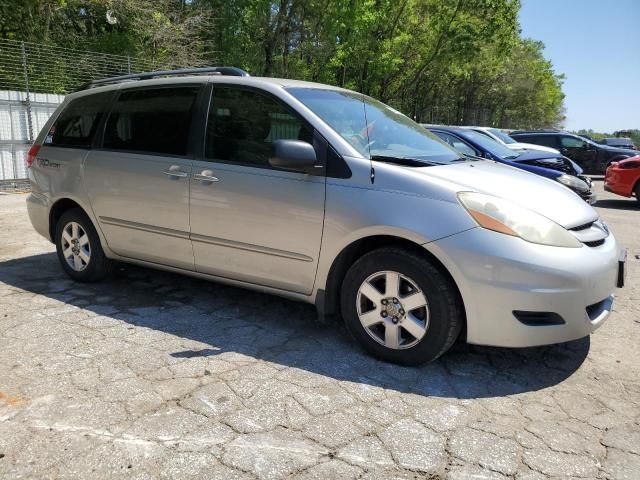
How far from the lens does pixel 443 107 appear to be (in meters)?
47.2

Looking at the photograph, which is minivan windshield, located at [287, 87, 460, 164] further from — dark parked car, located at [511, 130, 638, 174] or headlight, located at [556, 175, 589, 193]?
dark parked car, located at [511, 130, 638, 174]

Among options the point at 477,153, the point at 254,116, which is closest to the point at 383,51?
the point at 477,153

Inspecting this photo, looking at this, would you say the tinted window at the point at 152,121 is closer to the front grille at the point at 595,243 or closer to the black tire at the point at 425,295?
the black tire at the point at 425,295

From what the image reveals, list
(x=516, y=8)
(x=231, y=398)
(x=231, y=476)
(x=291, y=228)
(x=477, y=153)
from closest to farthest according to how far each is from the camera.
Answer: (x=231, y=476), (x=231, y=398), (x=291, y=228), (x=477, y=153), (x=516, y=8)

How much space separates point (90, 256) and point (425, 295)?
10.2 ft

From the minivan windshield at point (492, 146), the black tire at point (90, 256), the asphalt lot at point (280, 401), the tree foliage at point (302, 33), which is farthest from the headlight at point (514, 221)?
the tree foliage at point (302, 33)

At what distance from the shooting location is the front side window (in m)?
17.9

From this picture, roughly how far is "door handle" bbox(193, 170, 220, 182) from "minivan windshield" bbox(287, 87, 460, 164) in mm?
804

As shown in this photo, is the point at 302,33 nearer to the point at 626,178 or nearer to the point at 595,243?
the point at 626,178

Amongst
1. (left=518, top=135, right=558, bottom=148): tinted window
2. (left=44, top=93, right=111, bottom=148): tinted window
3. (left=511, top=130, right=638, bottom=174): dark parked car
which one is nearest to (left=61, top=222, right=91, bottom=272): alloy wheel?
(left=44, top=93, right=111, bottom=148): tinted window

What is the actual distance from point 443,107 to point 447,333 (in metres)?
46.7

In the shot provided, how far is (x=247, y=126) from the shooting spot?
3914mm

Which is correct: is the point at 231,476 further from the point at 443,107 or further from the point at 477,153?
the point at 443,107

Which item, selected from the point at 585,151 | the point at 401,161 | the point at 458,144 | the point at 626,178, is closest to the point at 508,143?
the point at 626,178
